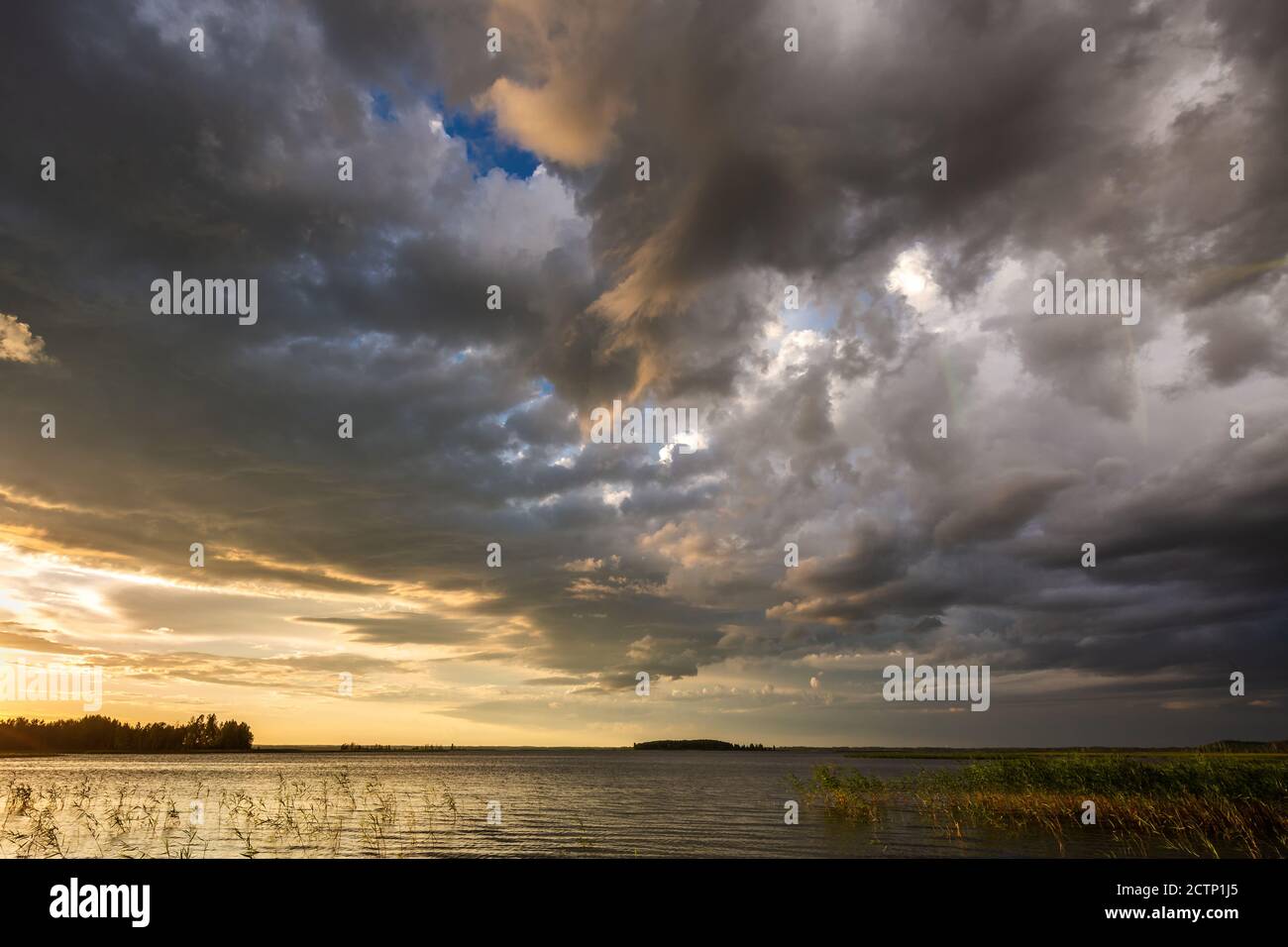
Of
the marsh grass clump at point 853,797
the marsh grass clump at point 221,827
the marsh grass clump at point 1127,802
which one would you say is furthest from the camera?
the marsh grass clump at point 853,797

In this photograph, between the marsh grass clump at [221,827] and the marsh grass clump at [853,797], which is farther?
the marsh grass clump at [853,797]

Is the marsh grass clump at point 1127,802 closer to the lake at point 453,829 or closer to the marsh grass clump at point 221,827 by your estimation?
the lake at point 453,829

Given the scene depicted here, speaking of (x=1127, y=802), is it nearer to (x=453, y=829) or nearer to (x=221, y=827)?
(x=453, y=829)

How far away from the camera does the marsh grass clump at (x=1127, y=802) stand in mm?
39812

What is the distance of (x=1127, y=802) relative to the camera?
45.7 meters

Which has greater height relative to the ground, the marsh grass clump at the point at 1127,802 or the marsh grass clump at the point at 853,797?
the marsh grass clump at the point at 1127,802

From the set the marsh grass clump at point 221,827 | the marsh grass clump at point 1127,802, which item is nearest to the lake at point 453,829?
the marsh grass clump at point 221,827

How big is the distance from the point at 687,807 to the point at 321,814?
103 ft

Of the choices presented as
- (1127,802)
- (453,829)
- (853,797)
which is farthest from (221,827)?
(1127,802)

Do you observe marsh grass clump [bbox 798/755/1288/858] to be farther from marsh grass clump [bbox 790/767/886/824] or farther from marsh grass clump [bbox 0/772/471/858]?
marsh grass clump [bbox 0/772/471/858]

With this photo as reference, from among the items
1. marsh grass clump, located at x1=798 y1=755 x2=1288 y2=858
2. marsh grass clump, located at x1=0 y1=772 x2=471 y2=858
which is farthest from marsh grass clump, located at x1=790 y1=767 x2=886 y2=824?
marsh grass clump, located at x1=0 y1=772 x2=471 y2=858

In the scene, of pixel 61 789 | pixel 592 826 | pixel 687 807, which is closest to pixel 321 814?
pixel 592 826

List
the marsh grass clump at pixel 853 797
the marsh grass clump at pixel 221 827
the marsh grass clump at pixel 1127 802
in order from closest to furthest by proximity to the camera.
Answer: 1. the marsh grass clump at pixel 221 827
2. the marsh grass clump at pixel 1127 802
3. the marsh grass clump at pixel 853 797
